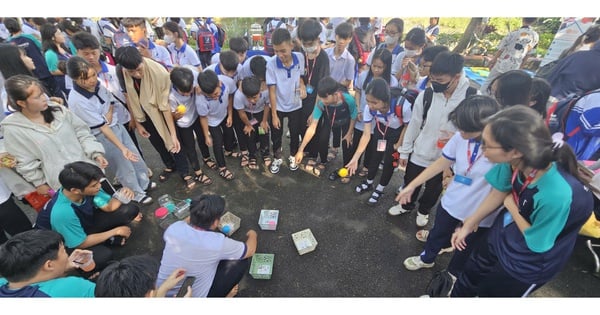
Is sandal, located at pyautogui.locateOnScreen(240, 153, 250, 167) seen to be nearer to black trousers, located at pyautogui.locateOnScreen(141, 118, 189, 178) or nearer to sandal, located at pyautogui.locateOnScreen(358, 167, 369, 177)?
black trousers, located at pyautogui.locateOnScreen(141, 118, 189, 178)

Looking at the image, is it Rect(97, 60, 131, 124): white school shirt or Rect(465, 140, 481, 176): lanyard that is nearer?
Rect(465, 140, 481, 176): lanyard

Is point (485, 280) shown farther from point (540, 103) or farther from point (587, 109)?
point (587, 109)

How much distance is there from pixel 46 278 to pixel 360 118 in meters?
3.46

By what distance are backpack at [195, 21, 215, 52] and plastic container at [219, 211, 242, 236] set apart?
194 inches

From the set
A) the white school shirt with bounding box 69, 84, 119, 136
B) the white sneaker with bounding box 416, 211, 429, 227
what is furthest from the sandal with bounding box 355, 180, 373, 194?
the white school shirt with bounding box 69, 84, 119, 136

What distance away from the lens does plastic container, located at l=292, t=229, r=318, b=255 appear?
309 centimetres

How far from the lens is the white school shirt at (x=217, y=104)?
3605mm

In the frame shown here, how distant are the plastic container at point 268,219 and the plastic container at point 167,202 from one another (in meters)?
1.21

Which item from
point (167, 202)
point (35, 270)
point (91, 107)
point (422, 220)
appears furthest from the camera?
point (167, 202)

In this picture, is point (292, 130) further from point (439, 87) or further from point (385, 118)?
point (439, 87)

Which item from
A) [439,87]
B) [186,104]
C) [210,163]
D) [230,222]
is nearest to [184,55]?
[186,104]

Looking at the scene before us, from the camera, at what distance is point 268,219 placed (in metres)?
3.45

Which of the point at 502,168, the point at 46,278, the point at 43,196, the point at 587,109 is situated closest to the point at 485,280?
the point at 502,168

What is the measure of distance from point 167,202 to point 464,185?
11.6 ft
